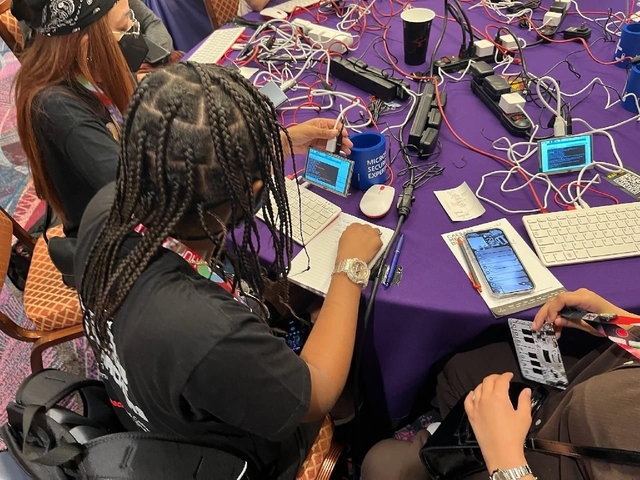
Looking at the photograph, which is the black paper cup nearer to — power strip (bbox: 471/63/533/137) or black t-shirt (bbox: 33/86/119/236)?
power strip (bbox: 471/63/533/137)

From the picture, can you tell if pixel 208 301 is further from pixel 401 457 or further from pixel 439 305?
pixel 401 457

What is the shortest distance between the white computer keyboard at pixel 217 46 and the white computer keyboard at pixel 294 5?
0.67 feet

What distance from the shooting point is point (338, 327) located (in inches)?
36.9

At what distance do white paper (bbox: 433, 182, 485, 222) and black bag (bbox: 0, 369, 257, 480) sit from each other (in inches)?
26.8

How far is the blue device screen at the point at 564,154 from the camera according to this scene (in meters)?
1.23

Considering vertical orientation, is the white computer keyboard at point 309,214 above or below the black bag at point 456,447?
above

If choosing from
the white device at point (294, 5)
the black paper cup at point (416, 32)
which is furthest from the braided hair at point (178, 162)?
the white device at point (294, 5)

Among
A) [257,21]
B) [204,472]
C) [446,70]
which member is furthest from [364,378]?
[257,21]

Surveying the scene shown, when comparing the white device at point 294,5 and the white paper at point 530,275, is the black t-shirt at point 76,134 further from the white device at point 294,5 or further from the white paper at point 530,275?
the white device at point 294,5

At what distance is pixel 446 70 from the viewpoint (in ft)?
5.25

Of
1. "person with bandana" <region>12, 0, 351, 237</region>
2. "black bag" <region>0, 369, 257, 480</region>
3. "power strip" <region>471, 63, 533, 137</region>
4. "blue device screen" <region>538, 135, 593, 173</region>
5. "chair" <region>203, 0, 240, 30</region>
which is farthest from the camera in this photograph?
"chair" <region>203, 0, 240, 30</region>

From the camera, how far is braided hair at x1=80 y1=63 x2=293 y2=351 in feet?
2.15

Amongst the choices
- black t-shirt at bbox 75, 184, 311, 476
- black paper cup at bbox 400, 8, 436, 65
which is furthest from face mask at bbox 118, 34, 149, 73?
black t-shirt at bbox 75, 184, 311, 476

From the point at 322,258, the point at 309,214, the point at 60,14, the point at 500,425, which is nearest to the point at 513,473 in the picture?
the point at 500,425
